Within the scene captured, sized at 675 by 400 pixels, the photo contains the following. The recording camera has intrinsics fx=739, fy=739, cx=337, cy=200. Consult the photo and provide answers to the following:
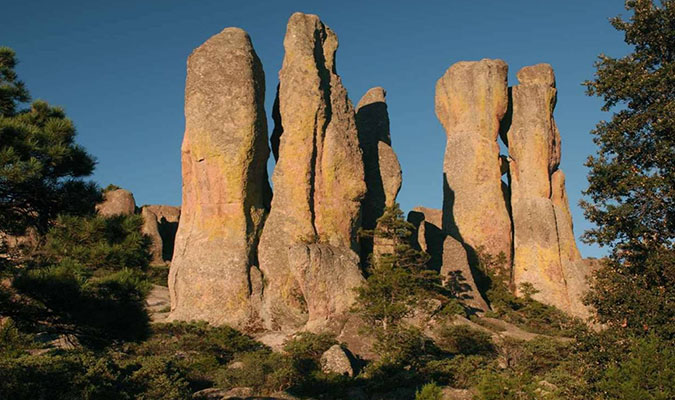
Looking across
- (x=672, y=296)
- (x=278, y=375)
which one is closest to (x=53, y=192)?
(x=278, y=375)

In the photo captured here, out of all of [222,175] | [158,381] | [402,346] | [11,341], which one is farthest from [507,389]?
[222,175]

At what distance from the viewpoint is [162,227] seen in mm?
49125

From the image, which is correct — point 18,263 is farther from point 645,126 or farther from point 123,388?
point 645,126

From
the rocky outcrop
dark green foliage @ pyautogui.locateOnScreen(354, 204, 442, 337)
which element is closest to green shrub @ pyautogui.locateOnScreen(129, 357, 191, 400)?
dark green foliage @ pyautogui.locateOnScreen(354, 204, 442, 337)

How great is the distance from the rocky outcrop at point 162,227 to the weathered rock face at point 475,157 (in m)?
17.9

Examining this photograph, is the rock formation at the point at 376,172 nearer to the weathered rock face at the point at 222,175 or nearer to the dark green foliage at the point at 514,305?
the weathered rock face at the point at 222,175

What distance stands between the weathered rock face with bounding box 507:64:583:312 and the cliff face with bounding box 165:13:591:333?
12 centimetres

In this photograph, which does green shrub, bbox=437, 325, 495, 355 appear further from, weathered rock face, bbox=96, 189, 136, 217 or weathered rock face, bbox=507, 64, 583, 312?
weathered rock face, bbox=96, 189, 136, 217

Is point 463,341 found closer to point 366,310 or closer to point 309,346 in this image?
point 366,310

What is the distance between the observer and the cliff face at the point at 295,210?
34156 millimetres

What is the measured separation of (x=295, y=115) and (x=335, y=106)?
2.18m

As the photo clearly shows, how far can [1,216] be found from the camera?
12859 mm

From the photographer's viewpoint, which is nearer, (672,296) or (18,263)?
(18,263)

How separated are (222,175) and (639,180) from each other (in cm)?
2179
